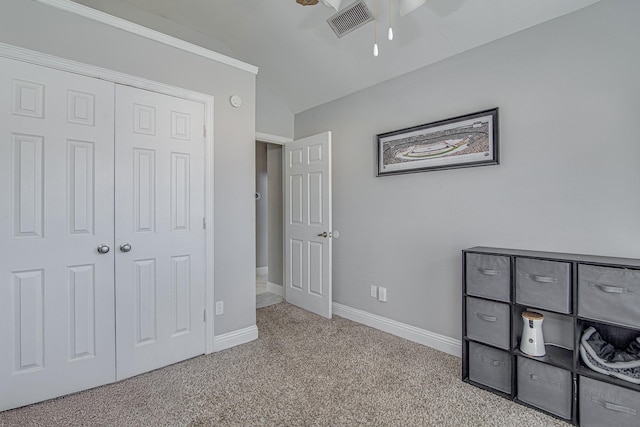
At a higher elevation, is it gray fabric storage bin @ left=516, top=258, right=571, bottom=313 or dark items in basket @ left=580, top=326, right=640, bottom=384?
gray fabric storage bin @ left=516, top=258, right=571, bottom=313

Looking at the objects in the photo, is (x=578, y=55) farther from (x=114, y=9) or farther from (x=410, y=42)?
(x=114, y=9)

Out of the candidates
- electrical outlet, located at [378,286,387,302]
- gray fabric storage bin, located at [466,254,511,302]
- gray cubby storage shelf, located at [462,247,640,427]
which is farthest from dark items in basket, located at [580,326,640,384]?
electrical outlet, located at [378,286,387,302]

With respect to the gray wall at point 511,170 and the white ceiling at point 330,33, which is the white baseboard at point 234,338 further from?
the white ceiling at point 330,33

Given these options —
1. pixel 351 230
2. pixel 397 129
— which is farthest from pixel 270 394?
pixel 397 129

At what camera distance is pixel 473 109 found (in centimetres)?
243

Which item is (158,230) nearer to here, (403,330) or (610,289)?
(403,330)

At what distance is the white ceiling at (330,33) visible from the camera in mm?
2162

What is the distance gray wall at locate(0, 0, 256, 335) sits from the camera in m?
2.03

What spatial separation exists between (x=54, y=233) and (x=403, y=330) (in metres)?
2.77

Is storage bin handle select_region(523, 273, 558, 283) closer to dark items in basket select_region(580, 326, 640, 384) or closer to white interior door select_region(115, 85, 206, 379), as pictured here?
dark items in basket select_region(580, 326, 640, 384)

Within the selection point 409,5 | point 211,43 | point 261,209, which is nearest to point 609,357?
point 409,5

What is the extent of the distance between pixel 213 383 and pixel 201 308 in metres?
0.61

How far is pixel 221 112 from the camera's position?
267cm

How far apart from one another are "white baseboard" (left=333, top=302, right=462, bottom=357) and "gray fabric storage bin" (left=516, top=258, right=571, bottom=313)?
32.7 inches
